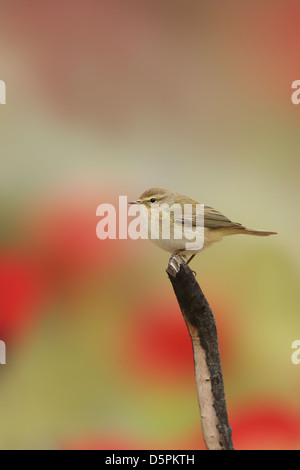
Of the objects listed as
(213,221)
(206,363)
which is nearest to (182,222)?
(213,221)

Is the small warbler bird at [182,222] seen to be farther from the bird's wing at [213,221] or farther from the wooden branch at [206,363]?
the wooden branch at [206,363]

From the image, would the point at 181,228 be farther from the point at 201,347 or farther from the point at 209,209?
the point at 201,347

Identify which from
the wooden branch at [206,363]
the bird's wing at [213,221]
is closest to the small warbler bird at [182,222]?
the bird's wing at [213,221]

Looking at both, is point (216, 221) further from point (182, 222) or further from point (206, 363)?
point (206, 363)

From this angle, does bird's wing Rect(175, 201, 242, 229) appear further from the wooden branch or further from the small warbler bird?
the wooden branch

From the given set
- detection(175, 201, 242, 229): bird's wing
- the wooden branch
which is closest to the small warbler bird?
detection(175, 201, 242, 229): bird's wing
